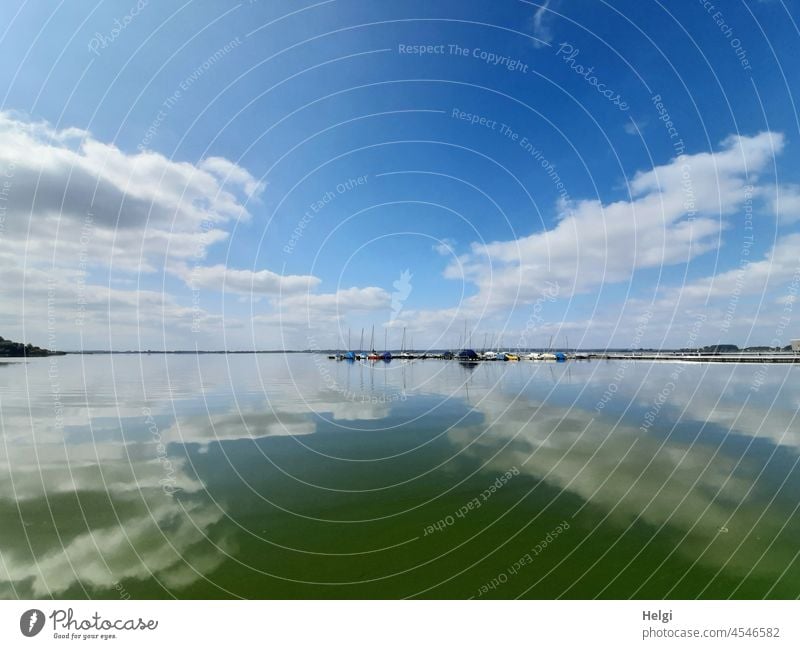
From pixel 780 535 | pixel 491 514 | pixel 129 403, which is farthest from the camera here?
pixel 129 403

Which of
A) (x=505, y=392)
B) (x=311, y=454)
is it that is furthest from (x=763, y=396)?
(x=311, y=454)

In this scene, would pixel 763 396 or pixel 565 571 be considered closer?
pixel 565 571

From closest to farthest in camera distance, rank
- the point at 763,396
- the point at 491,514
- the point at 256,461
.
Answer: the point at 491,514
the point at 256,461
the point at 763,396

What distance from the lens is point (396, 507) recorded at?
10.4 meters

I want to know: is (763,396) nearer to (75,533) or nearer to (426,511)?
(426,511)

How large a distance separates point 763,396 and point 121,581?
43572 mm

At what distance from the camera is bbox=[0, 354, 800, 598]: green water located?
285 inches

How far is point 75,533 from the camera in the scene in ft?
28.7

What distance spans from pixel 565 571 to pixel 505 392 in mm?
28522

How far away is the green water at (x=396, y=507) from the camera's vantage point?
285 inches

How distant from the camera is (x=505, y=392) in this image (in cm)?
3512

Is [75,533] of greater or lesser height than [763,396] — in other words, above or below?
below

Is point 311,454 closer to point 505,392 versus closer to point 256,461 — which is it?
point 256,461

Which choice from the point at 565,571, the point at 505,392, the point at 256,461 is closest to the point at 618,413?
the point at 505,392
